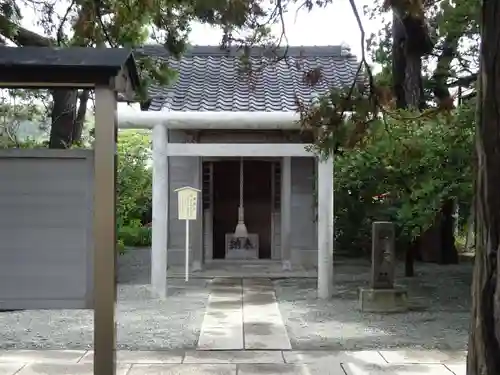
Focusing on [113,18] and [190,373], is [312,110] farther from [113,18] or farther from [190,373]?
[113,18]

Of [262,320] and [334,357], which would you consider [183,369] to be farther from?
[262,320]

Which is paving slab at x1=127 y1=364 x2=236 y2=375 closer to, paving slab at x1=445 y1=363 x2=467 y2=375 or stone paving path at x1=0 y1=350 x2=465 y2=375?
stone paving path at x1=0 y1=350 x2=465 y2=375

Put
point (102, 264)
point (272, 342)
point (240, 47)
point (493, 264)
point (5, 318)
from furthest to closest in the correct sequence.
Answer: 1. point (5, 318)
2. point (272, 342)
3. point (240, 47)
4. point (102, 264)
5. point (493, 264)

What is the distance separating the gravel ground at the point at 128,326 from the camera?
684cm

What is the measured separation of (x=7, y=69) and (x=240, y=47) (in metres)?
3.04

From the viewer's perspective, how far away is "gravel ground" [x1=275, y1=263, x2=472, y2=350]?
6.96 meters

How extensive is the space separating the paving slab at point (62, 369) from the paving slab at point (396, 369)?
2.08 metres

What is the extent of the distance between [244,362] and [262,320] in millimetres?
2219

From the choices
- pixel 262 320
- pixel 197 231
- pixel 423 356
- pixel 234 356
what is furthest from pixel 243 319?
pixel 197 231

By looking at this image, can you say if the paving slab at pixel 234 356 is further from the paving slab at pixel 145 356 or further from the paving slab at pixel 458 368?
the paving slab at pixel 458 368

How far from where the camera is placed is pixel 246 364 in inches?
233

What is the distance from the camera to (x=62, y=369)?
226 inches

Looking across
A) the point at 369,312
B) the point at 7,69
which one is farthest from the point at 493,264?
the point at 369,312

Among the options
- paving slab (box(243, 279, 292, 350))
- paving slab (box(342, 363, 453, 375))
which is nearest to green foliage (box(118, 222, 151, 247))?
paving slab (box(243, 279, 292, 350))
